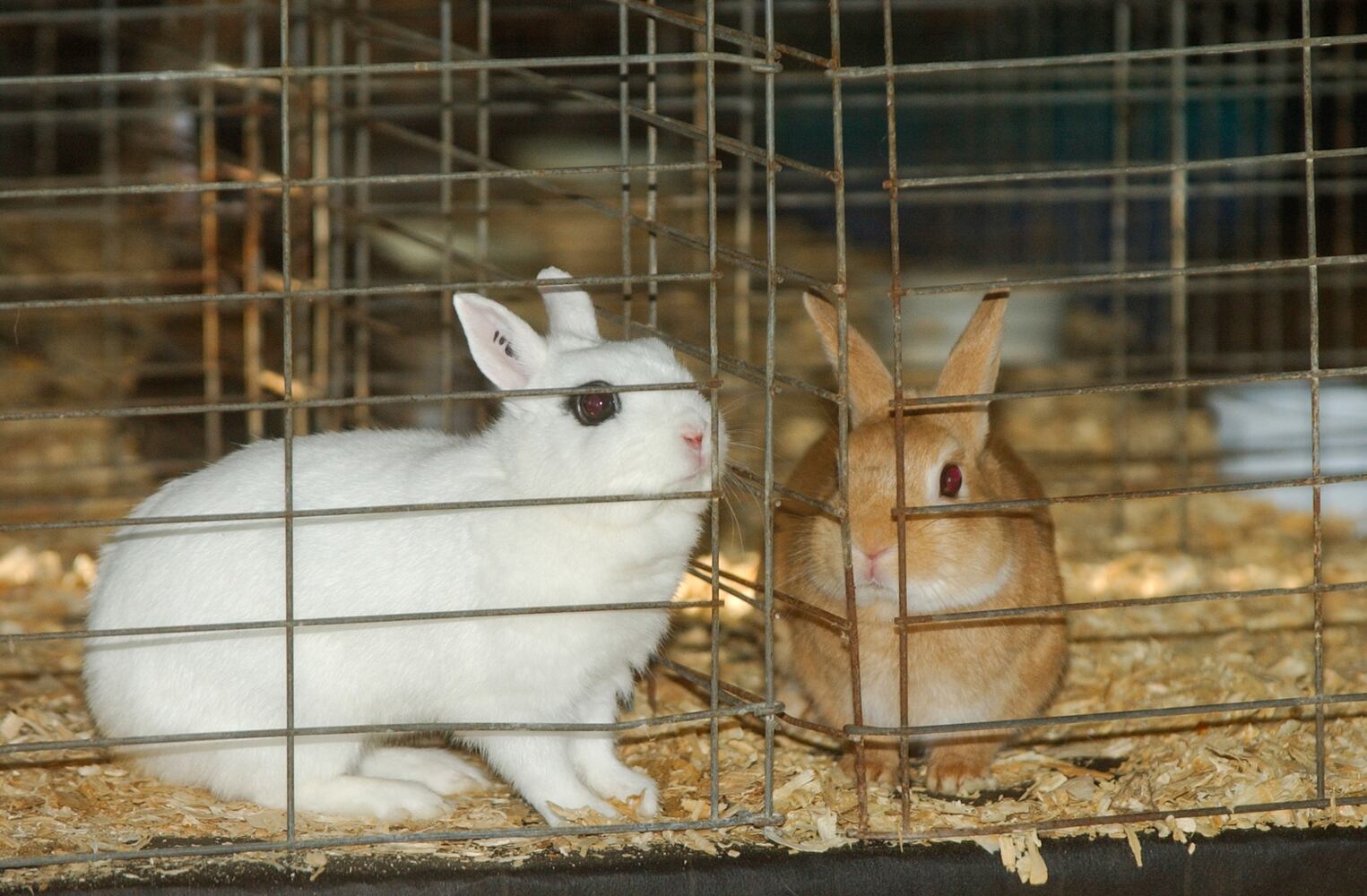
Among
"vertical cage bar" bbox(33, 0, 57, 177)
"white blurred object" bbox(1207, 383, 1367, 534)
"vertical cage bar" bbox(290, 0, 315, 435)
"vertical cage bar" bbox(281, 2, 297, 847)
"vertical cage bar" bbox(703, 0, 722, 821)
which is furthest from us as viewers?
"vertical cage bar" bbox(33, 0, 57, 177)

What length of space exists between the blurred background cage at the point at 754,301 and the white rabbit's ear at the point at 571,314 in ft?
0.76

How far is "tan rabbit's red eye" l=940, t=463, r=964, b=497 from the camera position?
11.0 feet

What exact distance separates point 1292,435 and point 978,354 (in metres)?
3.98

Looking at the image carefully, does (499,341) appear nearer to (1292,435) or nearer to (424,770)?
(424,770)

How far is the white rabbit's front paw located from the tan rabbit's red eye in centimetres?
94

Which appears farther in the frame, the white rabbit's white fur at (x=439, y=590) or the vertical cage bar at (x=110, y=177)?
the vertical cage bar at (x=110, y=177)

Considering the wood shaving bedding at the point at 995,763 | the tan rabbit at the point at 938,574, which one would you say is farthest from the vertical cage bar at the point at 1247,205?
the tan rabbit at the point at 938,574

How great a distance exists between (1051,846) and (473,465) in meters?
1.39

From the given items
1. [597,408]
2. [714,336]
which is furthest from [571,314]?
[714,336]

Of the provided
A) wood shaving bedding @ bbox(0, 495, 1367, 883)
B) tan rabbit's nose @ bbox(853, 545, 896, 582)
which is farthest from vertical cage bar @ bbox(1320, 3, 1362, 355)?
tan rabbit's nose @ bbox(853, 545, 896, 582)

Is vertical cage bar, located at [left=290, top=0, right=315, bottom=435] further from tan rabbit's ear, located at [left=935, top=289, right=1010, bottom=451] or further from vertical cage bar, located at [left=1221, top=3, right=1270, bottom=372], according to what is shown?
vertical cage bar, located at [left=1221, top=3, right=1270, bottom=372]

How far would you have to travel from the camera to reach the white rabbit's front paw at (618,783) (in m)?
3.18

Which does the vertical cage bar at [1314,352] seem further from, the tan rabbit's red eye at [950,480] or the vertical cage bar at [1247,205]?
the vertical cage bar at [1247,205]

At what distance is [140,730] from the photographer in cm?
311
